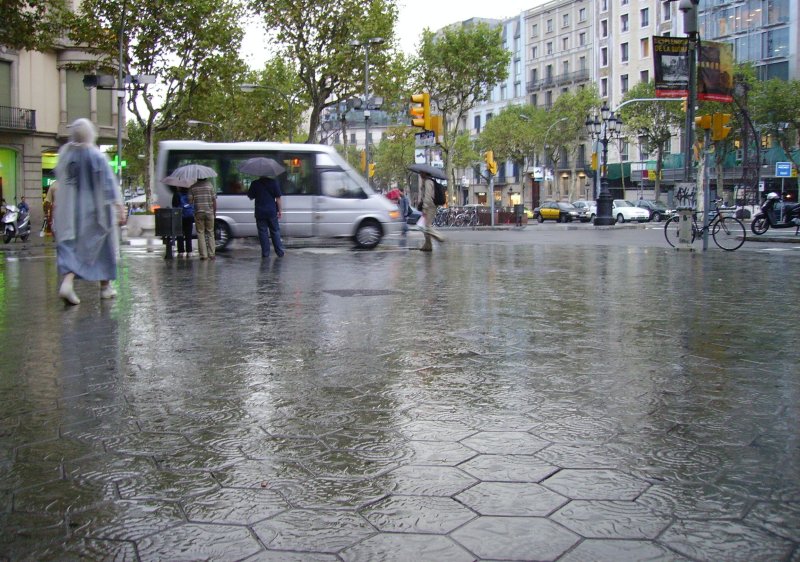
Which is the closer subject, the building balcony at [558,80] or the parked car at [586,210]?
the parked car at [586,210]

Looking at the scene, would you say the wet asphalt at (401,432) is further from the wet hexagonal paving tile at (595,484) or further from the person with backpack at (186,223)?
the person with backpack at (186,223)

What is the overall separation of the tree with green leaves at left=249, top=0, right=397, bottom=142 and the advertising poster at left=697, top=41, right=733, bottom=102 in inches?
706

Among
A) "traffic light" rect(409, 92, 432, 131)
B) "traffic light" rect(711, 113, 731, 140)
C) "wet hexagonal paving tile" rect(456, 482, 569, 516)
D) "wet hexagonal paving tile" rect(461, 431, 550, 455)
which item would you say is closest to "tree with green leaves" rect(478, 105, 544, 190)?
"traffic light" rect(409, 92, 432, 131)

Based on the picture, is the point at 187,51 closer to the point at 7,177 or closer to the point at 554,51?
the point at 7,177

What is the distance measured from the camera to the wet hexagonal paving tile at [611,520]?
260 centimetres

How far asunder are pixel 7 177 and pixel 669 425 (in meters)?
36.3

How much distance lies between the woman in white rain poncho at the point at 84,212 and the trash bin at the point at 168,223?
7.56 m

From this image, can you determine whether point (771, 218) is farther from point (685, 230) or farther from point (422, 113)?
point (422, 113)

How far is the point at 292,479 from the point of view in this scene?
3.11m

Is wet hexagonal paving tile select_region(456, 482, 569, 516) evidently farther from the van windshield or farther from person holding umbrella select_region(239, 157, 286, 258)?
the van windshield

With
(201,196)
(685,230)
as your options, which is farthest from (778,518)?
(685,230)

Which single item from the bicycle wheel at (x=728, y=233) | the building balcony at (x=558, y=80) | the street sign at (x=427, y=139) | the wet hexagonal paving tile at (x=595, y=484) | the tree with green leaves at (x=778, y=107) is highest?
the building balcony at (x=558, y=80)

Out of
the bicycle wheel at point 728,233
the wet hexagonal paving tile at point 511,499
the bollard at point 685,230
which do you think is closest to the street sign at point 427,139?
the bollard at point 685,230

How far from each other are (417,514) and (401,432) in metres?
0.96
